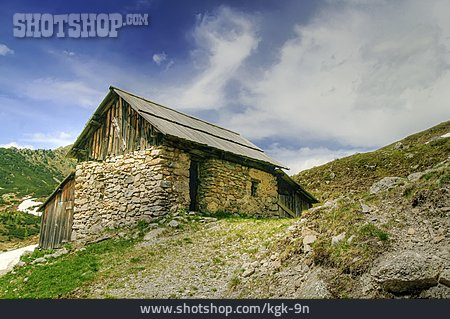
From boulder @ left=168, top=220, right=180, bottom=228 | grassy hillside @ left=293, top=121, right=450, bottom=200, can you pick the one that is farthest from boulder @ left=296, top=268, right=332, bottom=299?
grassy hillside @ left=293, top=121, right=450, bottom=200

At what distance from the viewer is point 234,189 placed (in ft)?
59.0

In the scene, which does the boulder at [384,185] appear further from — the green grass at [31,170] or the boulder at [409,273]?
the green grass at [31,170]

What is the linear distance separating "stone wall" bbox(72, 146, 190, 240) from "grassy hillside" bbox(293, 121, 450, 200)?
707 inches

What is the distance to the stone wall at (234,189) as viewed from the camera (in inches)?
663

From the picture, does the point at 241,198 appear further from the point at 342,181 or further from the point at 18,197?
the point at 18,197

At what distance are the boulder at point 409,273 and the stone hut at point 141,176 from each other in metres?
9.79

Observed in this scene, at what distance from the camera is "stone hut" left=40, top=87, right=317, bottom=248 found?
15227mm

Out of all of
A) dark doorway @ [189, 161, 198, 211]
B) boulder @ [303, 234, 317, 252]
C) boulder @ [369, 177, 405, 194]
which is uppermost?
dark doorway @ [189, 161, 198, 211]

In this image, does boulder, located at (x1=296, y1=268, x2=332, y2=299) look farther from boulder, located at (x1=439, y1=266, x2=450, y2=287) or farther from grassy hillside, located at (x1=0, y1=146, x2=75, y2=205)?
grassy hillside, located at (x1=0, y1=146, x2=75, y2=205)

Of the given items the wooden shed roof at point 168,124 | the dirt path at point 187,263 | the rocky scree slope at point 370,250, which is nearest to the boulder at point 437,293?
the rocky scree slope at point 370,250
